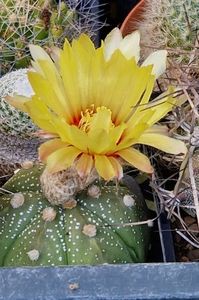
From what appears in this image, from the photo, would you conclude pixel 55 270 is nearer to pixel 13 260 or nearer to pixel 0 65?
pixel 13 260

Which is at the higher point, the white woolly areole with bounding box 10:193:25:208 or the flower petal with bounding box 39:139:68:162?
the flower petal with bounding box 39:139:68:162

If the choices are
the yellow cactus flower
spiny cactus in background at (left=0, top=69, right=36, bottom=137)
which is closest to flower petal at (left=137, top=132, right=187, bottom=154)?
the yellow cactus flower

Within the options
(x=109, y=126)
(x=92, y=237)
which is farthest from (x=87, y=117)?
(x=92, y=237)

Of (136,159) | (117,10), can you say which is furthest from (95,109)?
(117,10)

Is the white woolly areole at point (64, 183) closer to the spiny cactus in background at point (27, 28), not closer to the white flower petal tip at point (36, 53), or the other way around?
the white flower petal tip at point (36, 53)

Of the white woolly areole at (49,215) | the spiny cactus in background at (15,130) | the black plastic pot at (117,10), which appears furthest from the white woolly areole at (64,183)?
the black plastic pot at (117,10)

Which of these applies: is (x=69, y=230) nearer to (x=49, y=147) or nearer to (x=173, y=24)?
(x=49, y=147)

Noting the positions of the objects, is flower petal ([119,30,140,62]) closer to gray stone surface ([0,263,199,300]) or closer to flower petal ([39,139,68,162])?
flower petal ([39,139,68,162])
